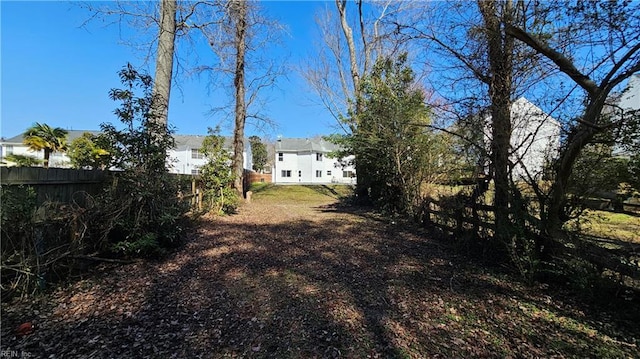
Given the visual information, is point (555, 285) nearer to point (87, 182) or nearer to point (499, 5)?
point (499, 5)

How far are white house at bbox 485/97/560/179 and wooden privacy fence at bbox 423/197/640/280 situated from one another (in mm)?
658

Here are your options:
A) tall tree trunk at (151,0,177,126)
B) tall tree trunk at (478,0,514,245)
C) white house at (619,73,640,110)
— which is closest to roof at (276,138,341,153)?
tall tree trunk at (151,0,177,126)

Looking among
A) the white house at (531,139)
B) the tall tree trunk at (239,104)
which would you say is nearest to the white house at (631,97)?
the white house at (531,139)

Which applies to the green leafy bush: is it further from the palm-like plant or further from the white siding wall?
the white siding wall

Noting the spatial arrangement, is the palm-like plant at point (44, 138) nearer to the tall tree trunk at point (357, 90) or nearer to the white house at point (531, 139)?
the tall tree trunk at point (357, 90)

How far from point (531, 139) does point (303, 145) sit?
42243mm

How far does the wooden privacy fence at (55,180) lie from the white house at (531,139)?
601 centimetres

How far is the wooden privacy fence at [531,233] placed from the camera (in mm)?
3359

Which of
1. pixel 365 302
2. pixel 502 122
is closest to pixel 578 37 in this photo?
pixel 502 122

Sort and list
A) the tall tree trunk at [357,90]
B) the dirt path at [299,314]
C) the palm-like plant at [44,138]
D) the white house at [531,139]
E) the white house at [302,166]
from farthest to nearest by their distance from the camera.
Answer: the white house at [302,166]
the tall tree trunk at [357,90]
the palm-like plant at [44,138]
the white house at [531,139]
the dirt path at [299,314]

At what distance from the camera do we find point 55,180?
4.20 metres

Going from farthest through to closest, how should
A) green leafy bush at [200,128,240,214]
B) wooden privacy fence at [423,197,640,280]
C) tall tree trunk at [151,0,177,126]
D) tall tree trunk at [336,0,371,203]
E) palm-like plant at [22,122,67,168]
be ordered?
tall tree trunk at [336,0,371,203]
palm-like plant at [22,122,67,168]
green leafy bush at [200,128,240,214]
tall tree trunk at [151,0,177,126]
wooden privacy fence at [423,197,640,280]

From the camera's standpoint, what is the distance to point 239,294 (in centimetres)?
396

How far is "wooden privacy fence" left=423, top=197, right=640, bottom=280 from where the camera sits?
336 centimetres
